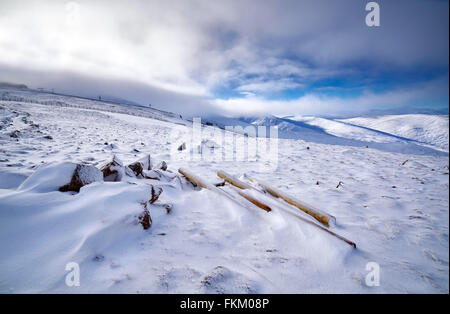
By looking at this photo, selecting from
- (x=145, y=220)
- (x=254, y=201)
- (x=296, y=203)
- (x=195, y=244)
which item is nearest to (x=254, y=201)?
(x=254, y=201)

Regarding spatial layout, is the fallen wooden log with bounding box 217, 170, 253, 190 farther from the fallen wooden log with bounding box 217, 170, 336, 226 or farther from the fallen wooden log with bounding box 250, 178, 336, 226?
the fallen wooden log with bounding box 250, 178, 336, 226

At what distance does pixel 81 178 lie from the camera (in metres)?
2.16

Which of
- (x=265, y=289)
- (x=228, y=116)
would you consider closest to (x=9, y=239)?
(x=265, y=289)

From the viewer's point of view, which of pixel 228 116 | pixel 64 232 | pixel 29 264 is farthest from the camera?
pixel 228 116

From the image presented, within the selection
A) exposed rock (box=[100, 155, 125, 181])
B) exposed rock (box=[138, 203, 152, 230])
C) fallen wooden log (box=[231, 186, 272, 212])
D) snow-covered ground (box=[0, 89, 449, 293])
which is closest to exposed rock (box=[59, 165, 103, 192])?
snow-covered ground (box=[0, 89, 449, 293])

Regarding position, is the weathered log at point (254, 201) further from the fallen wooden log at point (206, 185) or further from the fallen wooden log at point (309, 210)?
the fallen wooden log at point (309, 210)

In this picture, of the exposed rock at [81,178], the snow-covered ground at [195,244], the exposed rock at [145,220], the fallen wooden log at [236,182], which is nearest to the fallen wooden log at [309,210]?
the snow-covered ground at [195,244]

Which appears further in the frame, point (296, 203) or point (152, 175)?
point (152, 175)

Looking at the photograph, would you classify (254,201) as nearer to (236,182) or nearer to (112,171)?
(236,182)

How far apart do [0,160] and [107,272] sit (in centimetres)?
398
